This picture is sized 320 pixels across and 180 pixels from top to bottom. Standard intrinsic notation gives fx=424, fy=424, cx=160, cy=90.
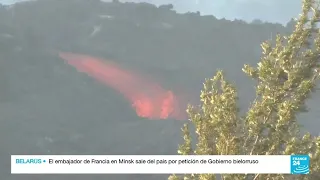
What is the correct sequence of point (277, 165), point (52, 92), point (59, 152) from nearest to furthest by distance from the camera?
1. point (277, 165)
2. point (59, 152)
3. point (52, 92)

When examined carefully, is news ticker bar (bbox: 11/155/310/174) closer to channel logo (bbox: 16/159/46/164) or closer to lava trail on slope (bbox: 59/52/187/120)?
channel logo (bbox: 16/159/46/164)

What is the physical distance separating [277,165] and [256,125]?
4.01ft

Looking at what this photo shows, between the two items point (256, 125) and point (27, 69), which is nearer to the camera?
point (256, 125)

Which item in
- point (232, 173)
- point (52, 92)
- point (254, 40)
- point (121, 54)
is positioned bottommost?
point (232, 173)

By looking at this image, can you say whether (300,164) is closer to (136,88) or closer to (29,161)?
(29,161)

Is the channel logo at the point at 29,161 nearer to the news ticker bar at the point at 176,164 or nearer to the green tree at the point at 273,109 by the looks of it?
the news ticker bar at the point at 176,164

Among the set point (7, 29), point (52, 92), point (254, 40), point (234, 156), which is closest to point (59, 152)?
point (52, 92)

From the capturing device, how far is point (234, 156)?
39.1ft

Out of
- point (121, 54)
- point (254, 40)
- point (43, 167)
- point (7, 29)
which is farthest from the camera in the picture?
point (254, 40)

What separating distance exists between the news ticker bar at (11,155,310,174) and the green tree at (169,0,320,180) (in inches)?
8.0

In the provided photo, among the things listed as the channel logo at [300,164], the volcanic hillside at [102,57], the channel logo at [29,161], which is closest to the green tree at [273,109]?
the channel logo at [300,164]

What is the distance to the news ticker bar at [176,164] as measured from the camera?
456 inches

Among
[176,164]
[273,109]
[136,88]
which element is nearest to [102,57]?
[136,88]

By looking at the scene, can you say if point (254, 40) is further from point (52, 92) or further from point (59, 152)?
point (59, 152)
